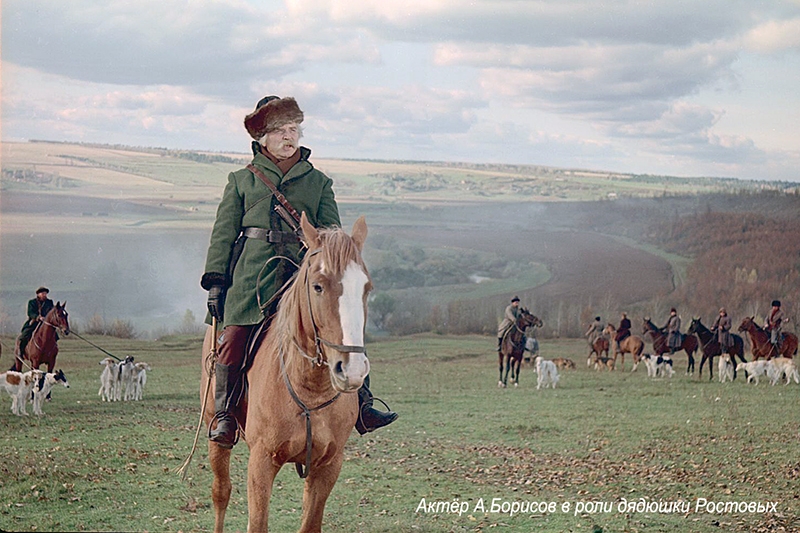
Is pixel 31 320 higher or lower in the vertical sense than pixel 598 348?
higher

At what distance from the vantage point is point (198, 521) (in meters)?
6.13

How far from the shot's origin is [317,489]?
3.81 metres

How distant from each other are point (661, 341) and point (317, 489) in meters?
12.2

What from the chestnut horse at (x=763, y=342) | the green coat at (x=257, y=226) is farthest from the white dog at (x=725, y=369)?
the green coat at (x=257, y=226)

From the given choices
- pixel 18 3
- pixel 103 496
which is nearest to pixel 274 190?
pixel 103 496

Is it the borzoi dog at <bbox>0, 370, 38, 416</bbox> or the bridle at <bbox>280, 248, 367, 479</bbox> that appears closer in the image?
the bridle at <bbox>280, 248, 367, 479</bbox>

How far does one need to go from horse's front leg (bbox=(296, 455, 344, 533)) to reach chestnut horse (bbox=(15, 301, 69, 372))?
287 inches

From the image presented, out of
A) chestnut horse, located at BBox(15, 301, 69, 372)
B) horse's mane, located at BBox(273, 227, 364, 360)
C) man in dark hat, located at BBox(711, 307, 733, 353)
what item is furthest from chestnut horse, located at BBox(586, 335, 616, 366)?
horse's mane, located at BBox(273, 227, 364, 360)

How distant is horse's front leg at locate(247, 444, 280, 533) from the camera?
3574mm

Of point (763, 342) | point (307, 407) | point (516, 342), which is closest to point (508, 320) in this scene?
point (516, 342)

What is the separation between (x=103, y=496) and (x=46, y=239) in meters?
5.86

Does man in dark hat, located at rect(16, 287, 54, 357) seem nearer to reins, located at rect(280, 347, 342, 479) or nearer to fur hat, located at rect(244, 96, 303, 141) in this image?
fur hat, located at rect(244, 96, 303, 141)

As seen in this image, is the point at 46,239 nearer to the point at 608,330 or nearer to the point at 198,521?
the point at 198,521

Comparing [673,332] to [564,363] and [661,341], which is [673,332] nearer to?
[661,341]
